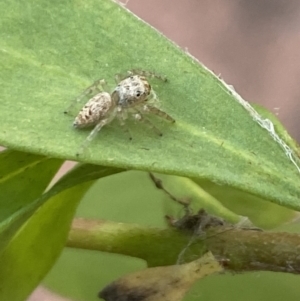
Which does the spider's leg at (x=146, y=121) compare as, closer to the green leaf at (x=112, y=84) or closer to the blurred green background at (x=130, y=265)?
the green leaf at (x=112, y=84)

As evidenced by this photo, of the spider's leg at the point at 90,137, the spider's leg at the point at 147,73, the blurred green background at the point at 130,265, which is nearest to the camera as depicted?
the spider's leg at the point at 90,137

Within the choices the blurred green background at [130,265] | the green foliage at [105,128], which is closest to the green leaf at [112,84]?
the green foliage at [105,128]

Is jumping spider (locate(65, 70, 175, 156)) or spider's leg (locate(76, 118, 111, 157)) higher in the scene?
jumping spider (locate(65, 70, 175, 156))

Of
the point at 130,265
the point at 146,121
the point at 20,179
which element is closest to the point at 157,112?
the point at 146,121

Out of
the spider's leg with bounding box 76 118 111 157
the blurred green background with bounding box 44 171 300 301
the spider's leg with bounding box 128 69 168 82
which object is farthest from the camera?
the blurred green background with bounding box 44 171 300 301

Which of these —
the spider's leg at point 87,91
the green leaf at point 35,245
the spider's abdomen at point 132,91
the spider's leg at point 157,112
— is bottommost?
the green leaf at point 35,245

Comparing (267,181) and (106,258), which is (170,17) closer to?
(106,258)

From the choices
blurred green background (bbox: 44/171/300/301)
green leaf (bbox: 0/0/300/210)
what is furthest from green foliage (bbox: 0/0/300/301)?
blurred green background (bbox: 44/171/300/301)

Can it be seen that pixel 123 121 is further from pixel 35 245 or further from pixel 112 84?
pixel 35 245

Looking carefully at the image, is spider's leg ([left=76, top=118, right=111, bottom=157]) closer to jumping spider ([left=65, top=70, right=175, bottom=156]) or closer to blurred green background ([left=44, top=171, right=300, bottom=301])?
jumping spider ([left=65, top=70, right=175, bottom=156])
